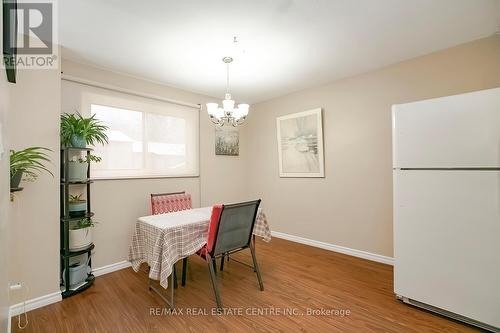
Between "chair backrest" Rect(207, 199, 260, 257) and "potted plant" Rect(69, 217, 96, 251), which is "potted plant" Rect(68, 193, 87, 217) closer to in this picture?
"potted plant" Rect(69, 217, 96, 251)

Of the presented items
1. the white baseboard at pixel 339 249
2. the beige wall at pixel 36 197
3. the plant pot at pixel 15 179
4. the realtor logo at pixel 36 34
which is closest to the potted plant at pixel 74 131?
the beige wall at pixel 36 197

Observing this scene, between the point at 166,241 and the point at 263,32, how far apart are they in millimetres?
2083

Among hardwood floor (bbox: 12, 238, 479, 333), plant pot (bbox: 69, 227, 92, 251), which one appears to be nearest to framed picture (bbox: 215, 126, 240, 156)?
hardwood floor (bbox: 12, 238, 479, 333)

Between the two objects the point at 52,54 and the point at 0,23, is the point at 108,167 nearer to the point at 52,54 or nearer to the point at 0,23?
the point at 52,54

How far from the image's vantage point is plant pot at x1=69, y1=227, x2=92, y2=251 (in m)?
2.36

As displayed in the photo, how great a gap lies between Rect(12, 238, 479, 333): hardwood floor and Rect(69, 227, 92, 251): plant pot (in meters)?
0.48

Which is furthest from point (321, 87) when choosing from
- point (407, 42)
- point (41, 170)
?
point (41, 170)

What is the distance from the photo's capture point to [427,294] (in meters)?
1.98

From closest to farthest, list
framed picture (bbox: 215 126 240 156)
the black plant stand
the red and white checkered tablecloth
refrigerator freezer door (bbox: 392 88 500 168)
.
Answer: refrigerator freezer door (bbox: 392 88 500 168)
the red and white checkered tablecloth
the black plant stand
framed picture (bbox: 215 126 240 156)

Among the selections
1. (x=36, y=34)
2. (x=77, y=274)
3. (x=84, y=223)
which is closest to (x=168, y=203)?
(x=84, y=223)

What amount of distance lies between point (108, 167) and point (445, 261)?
3.59 m

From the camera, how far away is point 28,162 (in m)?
2.00

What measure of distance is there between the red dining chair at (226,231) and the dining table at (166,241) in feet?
0.48

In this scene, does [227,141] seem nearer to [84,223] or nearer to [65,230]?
[84,223]
